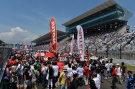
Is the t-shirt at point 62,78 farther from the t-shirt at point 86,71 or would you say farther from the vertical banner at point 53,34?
the vertical banner at point 53,34

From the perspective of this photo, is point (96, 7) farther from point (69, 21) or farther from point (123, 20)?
point (69, 21)

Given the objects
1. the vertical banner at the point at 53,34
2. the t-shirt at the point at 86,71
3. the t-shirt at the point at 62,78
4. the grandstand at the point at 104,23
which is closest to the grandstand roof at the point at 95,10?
the grandstand at the point at 104,23

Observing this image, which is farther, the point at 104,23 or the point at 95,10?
the point at 95,10

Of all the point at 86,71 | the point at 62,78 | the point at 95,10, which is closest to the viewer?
the point at 62,78

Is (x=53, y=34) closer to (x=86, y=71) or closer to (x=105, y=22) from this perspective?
(x=86, y=71)

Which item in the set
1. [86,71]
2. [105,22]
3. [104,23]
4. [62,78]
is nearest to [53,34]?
[86,71]

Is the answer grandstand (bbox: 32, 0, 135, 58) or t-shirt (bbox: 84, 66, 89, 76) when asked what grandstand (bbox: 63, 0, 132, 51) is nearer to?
grandstand (bbox: 32, 0, 135, 58)

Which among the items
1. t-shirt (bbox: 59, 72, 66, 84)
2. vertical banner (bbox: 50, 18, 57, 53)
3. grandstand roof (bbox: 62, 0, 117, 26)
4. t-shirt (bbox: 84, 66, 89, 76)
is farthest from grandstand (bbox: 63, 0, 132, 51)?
t-shirt (bbox: 59, 72, 66, 84)

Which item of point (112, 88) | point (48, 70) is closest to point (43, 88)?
point (48, 70)

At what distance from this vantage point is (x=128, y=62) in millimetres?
29109

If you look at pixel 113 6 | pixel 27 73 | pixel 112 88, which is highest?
pixel 113 6

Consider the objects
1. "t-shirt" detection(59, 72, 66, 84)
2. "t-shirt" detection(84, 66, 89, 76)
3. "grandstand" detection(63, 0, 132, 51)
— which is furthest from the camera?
"grandstand" detection(63, 0, 132, 51)

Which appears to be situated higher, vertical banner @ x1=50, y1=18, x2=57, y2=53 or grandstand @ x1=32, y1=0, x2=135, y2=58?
grandstand @ x1=32, y1=0, x2=135, y2=58

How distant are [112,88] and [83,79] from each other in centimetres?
218
